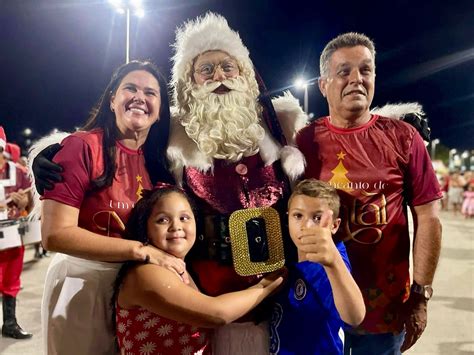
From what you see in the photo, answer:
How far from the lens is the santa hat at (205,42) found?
2.29 metres

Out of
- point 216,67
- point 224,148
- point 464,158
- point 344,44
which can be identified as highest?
point 344,44

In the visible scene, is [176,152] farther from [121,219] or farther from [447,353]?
[447,353]

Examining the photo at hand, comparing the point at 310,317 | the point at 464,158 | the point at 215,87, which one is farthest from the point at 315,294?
the point at 464,158

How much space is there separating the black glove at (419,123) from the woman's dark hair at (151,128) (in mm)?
1264

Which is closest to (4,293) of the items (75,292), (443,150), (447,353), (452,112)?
(75,292)

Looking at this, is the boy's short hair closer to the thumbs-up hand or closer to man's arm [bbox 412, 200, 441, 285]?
the thumbs-up hand

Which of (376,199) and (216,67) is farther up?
(216,67)

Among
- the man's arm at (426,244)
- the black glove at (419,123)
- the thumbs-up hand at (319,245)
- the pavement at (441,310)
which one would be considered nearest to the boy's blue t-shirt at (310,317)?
the thumbs-up hand at (319,245)

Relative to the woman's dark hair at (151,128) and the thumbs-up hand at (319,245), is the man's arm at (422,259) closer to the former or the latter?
the thumbs-up hand at (319,245)

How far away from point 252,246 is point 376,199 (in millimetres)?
681

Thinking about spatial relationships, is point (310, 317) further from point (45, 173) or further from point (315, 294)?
point (45, 173)

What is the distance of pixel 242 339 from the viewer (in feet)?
6.87

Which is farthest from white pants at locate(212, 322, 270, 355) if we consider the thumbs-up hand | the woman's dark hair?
the woman's dark hair

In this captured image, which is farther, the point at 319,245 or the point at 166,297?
the point at 166,297
